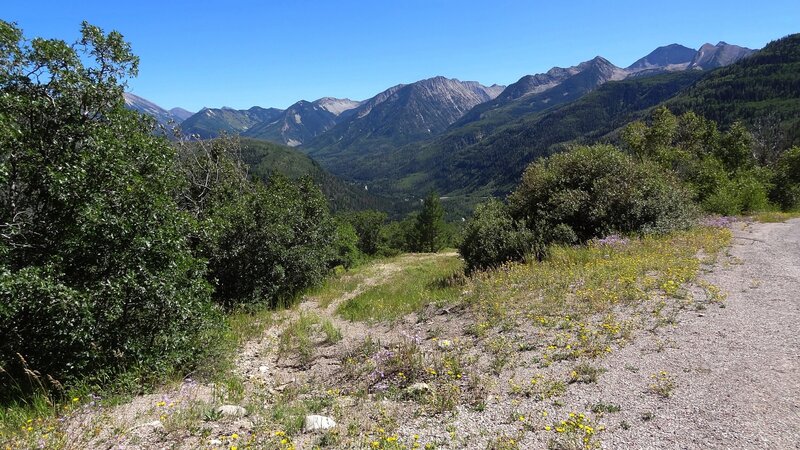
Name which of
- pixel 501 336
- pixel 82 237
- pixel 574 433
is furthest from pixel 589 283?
pixel 82 237

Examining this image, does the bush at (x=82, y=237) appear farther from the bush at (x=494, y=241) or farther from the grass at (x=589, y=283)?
the bush at (x=494, y=241)

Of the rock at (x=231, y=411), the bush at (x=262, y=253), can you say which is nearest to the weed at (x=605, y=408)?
the rock at (x=231, y=411)

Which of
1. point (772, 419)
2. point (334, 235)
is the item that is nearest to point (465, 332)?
point (772, 419)

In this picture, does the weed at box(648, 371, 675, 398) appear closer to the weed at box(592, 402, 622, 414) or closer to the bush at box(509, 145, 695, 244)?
the weed at box(592, 402, 622, 414)

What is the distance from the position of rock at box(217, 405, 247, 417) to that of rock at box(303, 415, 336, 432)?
1.22 meters

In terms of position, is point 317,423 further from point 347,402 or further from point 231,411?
point 231,411

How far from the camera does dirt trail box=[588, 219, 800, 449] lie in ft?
16.3

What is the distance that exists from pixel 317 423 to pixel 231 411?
5.27 feet

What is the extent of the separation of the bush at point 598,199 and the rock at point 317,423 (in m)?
15.7

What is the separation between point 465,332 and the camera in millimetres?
10109

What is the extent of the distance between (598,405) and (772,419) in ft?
6.68

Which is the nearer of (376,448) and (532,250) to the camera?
(376,448)

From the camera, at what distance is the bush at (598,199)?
1955cm

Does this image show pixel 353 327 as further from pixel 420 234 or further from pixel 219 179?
pixel 420 234
